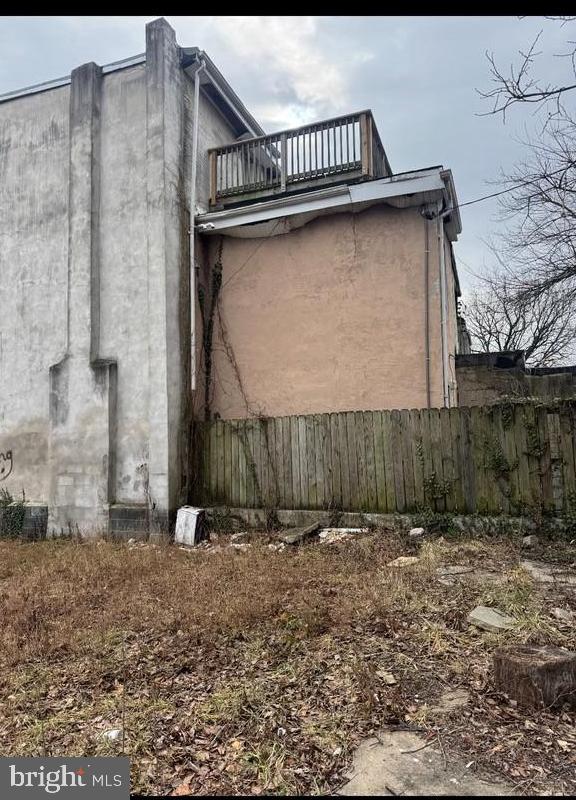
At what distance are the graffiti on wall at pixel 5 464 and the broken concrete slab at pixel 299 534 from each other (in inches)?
225

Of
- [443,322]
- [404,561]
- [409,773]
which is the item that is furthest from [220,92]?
[409,773]

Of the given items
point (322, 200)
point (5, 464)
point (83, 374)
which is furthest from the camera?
point (5, 464)

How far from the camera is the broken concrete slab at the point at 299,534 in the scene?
694 centimetres

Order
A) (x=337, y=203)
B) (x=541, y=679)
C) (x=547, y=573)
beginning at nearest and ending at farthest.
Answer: (x=541, y=679), (x=547, y=573), (x=337, y=203)

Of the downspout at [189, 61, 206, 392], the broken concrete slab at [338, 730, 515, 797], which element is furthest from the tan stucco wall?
the broken concrete slab at [338, 730, 515, 797]

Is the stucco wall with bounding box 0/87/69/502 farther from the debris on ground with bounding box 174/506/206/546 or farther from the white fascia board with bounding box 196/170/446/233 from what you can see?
the debris on ground with bounding box 174/506/206/546

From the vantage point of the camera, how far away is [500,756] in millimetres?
2365

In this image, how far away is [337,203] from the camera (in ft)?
27.8

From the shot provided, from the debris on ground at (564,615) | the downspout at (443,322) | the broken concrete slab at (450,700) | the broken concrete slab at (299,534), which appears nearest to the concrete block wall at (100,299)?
the broken concrete slab at (299,534)

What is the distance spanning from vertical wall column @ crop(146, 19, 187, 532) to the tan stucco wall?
1113 millimetres

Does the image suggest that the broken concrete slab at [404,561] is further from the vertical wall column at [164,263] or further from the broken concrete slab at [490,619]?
the vertical wall column at [164,263]

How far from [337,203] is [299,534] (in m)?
5.23

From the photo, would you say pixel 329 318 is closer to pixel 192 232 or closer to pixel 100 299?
pixel 192 232

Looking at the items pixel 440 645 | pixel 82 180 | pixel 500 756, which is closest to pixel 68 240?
pixel 82 180
